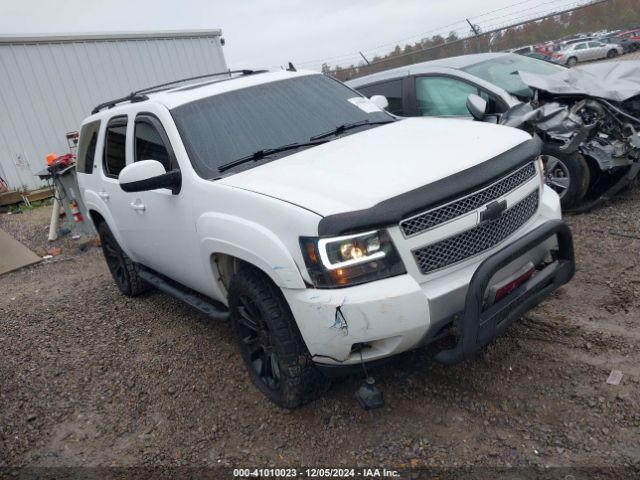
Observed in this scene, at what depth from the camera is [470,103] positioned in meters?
4.71

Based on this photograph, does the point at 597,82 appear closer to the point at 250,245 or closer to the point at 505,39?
the point at 250,245

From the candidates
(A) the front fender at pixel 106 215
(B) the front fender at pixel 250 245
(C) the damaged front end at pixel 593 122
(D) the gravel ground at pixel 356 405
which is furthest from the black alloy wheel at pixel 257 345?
(C) the damaged front end at pixel 593 122

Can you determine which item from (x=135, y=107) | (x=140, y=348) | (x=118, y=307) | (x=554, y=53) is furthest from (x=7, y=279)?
(x=554, y=53)

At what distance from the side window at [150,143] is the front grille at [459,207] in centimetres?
179

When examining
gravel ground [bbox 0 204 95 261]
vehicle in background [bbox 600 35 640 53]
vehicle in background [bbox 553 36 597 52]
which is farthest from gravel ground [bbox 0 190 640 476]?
vehicle in background [bbox 553 36 597 52]

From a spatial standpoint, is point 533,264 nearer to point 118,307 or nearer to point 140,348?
point 140,348

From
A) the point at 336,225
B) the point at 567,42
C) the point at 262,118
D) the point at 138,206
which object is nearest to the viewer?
the point at 336,225

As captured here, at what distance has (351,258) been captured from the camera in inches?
92.4

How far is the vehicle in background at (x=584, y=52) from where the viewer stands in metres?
24.8

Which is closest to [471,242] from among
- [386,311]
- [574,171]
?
[386,311]

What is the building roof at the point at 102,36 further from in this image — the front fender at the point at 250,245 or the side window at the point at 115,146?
the front fender at the point at 250,245

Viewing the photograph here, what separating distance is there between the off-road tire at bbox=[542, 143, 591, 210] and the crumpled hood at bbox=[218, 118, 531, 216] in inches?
80.1

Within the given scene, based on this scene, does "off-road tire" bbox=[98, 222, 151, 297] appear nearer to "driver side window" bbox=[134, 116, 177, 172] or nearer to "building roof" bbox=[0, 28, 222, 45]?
"driver side window" bbox=[134, 116, 177, 172]

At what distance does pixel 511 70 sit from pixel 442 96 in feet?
2.95
